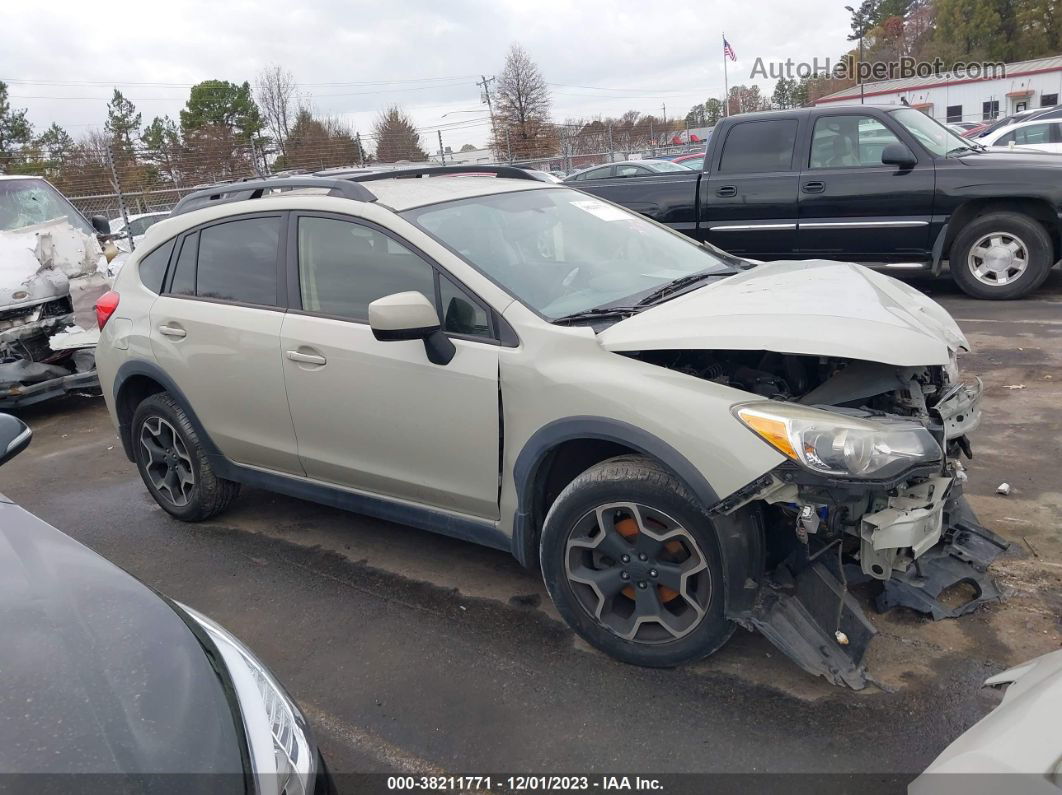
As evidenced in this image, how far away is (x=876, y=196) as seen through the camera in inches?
319

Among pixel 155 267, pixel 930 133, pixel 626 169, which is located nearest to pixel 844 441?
pixel 155 267

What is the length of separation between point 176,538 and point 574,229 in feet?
9.08

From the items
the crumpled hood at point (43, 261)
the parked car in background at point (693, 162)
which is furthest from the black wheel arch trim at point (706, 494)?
the parked car in background at point (693, 162)

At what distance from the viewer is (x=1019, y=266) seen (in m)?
8.00

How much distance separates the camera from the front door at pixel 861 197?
26.3 feet

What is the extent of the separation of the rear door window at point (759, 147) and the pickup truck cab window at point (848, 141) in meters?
0.25

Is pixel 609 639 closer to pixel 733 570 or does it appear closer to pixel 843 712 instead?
pixel 733 570

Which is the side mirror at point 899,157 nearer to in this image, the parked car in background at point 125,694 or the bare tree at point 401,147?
the parked car in background at point 125,694

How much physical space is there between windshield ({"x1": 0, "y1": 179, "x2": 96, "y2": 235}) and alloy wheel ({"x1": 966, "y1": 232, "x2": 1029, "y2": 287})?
8.72 m

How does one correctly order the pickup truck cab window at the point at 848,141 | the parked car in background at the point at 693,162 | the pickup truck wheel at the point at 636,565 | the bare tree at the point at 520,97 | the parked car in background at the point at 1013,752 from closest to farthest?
the parked car in background at the point at 1013,752 → the pickup truck wheel at the point at 636,565 → the pickup truck cab window at the point at 848,141 → the parked car in background at the point at 693,162 → the bare tree at the point at 520,97

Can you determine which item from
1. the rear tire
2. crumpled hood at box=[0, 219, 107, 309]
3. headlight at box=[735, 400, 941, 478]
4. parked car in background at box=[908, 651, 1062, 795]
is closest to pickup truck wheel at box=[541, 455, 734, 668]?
headlight at box=[735, 400, 941, 478]

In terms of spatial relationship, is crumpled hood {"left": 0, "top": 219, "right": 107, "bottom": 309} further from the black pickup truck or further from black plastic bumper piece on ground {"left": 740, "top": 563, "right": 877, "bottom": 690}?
black plastic bumper piece on ground {"left": 740, "top": 563, "right": 877, "bottom": 690}

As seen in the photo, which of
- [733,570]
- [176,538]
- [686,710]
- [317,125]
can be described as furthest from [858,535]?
[317,125]

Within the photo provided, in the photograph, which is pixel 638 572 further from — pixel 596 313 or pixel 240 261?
pixel 240 261
